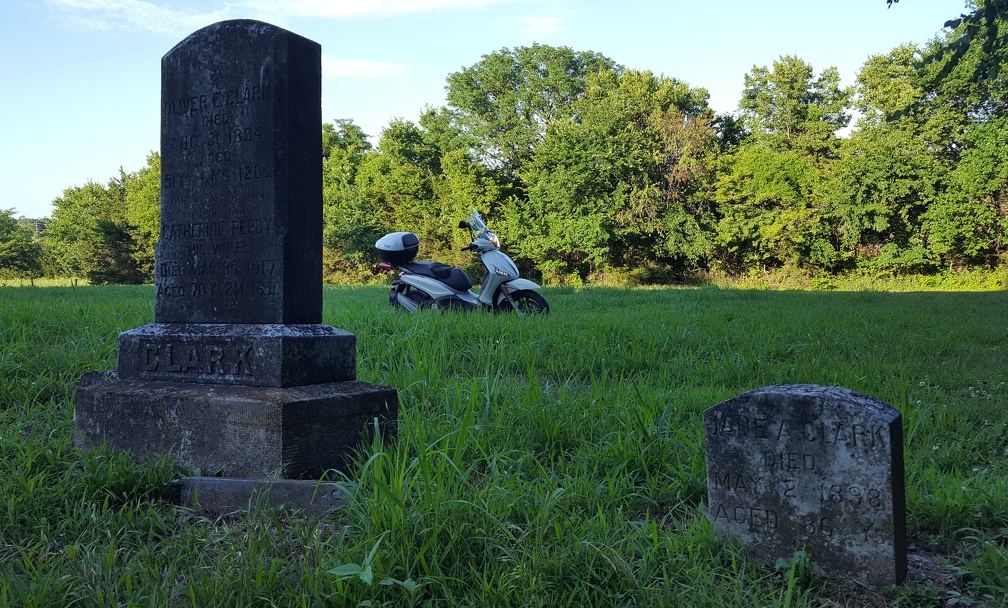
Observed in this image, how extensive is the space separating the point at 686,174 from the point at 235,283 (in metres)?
28.2

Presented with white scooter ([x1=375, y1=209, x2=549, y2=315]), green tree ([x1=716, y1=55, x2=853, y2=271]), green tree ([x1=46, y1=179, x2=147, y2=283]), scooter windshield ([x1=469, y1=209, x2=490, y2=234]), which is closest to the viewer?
white scooter ([x1=375, y1=209, x2=549, y2=315])

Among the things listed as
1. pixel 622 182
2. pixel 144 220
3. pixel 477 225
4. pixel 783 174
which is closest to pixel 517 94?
pixel 622 182

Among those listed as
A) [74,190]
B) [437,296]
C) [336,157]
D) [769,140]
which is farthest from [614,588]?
[74,190]

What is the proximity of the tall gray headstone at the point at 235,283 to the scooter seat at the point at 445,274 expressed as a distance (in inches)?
203

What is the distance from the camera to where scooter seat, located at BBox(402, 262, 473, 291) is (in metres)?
8.66

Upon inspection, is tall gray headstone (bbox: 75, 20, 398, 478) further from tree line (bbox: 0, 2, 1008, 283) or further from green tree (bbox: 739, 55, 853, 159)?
green tree (bbox: 739, 55, 853, 159)

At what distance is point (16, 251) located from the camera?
42.2m

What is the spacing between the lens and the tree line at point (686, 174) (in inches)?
1049

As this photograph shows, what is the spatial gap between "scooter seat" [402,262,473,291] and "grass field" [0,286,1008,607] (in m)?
3.53

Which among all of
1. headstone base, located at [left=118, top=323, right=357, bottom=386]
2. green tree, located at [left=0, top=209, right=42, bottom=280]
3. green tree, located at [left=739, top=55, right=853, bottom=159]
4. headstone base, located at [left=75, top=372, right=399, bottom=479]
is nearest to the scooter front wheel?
headstone base, located at [left=118, top=323, right=357, bottom=386]

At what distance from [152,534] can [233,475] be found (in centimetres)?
63

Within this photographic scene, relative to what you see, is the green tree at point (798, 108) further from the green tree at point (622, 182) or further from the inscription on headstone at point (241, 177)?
the inscription on headstone at point (241, 177)

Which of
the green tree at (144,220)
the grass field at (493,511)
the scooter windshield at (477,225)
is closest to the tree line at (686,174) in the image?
the green tree at (144,220)

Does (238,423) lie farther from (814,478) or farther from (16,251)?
(16,251)
